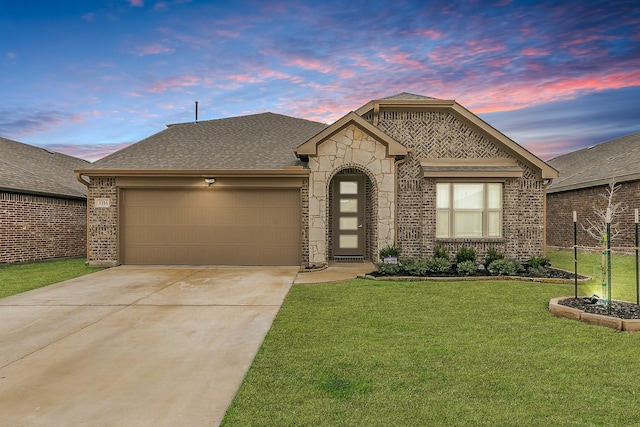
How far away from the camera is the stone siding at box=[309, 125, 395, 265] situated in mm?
11859

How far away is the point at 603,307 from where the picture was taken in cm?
622

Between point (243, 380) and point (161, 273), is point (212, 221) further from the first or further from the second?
point (243, 380)

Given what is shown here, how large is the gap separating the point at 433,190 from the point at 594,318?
265 inches

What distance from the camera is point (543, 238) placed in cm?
1214

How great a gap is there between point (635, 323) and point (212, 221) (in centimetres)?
1124

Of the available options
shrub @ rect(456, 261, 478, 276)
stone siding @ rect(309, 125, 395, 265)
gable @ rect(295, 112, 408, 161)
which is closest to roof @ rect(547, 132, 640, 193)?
shrub @ rect(456, 261, 478, 276)

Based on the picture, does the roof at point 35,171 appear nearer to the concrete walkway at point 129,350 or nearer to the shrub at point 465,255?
the concrete walkway at point 129,350

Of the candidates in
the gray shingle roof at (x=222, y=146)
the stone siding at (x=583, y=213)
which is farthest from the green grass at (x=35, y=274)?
the stone siding at (x=583, y=213)

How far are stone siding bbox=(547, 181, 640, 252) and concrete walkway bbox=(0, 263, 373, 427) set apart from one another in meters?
14.4

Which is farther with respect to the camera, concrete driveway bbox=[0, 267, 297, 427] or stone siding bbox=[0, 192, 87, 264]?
stone siding bbox=[0, 192, 87, 264]

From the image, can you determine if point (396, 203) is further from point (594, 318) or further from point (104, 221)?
point (104, 221)

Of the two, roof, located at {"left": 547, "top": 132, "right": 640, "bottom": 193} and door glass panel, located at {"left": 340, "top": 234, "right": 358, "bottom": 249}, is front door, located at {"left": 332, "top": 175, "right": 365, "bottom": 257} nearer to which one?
door glass panel, located at {"left": 340, "top": 234, "right": 358, "bottom": 249}

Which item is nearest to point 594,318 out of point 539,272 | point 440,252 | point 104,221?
point 539,272

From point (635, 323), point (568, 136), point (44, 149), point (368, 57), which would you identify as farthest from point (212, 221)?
point (568, 136)
